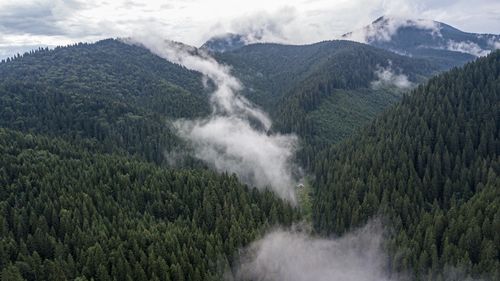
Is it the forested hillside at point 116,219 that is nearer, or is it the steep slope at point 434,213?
the forested hillside at point 116,219

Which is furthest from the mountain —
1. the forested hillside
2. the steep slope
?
the steep slope

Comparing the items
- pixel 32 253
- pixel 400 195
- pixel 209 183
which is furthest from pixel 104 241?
pixel 400 195

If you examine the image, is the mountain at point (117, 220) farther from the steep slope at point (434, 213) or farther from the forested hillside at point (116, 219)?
the steep slope at point (434, 213)

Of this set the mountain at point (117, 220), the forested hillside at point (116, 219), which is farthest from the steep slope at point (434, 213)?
the forested hillside at point (116, 219)

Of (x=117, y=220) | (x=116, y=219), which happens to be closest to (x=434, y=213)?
(x=117, y=220)

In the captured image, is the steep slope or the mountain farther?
the steep slope

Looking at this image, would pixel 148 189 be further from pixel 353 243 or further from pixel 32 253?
pixel 353 243

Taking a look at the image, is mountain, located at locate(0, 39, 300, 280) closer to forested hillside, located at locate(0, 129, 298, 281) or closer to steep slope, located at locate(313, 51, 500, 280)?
forested hillside, located at locate(0, 129, 298, 281)

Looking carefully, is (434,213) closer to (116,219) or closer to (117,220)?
(117,220)
